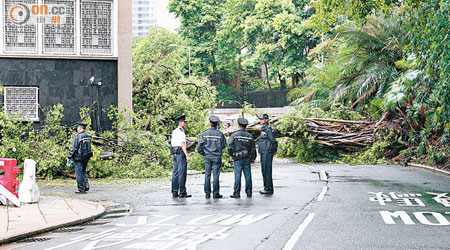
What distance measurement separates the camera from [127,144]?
2133 cm

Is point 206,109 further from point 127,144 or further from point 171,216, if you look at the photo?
point 171,216

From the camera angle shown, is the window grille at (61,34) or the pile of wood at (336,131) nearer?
the window grille at (61,34)

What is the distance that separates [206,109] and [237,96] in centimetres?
4181

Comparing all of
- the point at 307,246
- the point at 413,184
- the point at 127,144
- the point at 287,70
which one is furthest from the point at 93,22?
the point at 287,70

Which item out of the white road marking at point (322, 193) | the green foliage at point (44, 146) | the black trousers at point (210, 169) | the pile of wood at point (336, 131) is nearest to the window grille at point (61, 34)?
the green foliage at point (44, 146)

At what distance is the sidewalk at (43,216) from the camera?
31.3ft

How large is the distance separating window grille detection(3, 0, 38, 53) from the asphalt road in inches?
281

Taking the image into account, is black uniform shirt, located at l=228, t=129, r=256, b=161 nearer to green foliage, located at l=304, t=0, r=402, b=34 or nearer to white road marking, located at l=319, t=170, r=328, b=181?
white road marking, located at l=319, t=170, r=328, b=181

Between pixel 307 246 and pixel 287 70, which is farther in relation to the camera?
pixel 287 70

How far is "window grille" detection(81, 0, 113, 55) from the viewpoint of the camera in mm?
22125

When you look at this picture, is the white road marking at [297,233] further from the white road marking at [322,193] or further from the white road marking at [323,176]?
the white road marking at [323,176]

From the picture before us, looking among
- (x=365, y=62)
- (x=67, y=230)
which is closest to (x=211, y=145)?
(x=67, y=230)

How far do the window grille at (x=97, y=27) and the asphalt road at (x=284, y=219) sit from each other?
7020 millimetres

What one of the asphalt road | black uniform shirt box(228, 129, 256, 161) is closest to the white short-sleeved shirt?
black uniform shirt box(228, 129, 256, 161)
